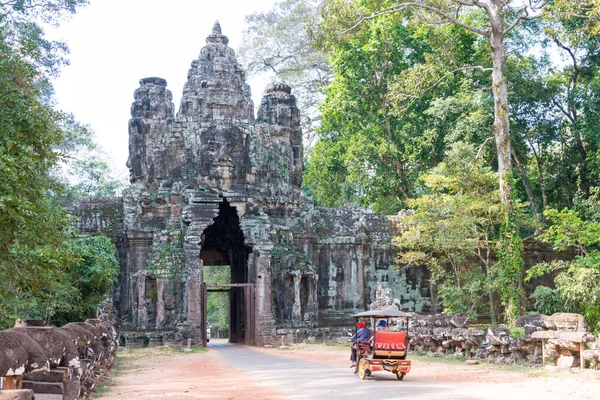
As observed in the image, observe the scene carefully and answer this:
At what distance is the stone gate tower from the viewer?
2209cm

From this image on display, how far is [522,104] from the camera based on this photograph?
1112 inches

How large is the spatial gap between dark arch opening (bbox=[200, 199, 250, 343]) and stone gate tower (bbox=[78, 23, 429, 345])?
0.41m

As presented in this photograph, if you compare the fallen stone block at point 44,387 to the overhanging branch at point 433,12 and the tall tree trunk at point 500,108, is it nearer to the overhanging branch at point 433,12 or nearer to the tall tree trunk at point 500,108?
the tall tree trunk at point 500,108

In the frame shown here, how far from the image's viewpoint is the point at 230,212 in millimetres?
25953

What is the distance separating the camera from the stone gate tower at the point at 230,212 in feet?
72.5

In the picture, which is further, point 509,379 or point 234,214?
point 234,214

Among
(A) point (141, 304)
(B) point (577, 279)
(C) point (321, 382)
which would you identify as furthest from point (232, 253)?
(C) point (321, 382)

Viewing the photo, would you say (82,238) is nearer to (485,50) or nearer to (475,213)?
(475,213)

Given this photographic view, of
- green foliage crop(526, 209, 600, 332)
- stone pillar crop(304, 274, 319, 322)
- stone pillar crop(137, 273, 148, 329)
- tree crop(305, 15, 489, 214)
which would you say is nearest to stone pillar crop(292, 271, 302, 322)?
stone pillar crop(304, 274, 319, 322)

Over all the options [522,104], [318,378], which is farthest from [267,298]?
[522,104]

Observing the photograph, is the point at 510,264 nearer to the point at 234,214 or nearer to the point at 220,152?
the point at 220,152

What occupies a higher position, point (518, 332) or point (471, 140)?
point (471, 140)

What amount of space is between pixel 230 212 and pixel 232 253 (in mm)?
2585

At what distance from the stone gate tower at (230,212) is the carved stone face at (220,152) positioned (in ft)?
0.10
